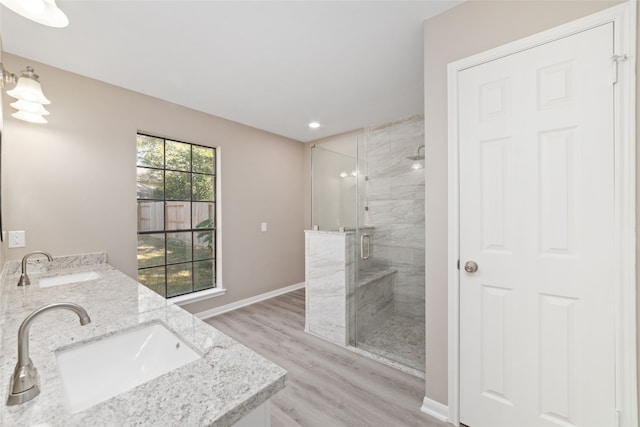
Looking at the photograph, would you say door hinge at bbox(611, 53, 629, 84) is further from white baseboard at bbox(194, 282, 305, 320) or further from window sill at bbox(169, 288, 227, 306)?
white baseboard at bbox(194, 282, 305, 320)

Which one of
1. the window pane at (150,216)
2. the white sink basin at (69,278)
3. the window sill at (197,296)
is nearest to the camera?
the white sink basin at (69,278)

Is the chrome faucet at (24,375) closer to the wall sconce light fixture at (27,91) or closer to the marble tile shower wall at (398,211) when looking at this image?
the wall sconce light fixture at (27,91)

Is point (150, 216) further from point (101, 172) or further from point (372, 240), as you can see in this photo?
point (372, 240)

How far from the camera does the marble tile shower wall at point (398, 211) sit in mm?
3031

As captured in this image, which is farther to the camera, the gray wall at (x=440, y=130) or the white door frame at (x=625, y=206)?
the gray wall at (x=440, y=130)

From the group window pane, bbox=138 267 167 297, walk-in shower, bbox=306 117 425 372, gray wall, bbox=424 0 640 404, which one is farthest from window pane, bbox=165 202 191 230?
gray wall, bbox=424 0 640 404

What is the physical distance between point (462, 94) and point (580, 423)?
71.3 inches

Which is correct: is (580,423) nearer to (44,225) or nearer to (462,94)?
(462,94)

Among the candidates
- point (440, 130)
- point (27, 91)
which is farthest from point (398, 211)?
point (27, 91)

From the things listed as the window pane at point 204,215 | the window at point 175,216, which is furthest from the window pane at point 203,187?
the window pane at point 204,215

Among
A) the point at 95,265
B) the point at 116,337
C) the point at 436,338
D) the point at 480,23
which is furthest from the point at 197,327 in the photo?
the point at 480,23

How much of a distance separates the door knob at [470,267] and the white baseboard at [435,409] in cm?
88

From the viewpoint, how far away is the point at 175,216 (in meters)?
3.08

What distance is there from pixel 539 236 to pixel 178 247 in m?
3.36
